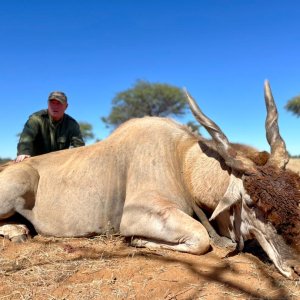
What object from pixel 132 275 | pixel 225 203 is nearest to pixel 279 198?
pixel 225 203

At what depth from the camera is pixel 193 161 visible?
441 centimetres

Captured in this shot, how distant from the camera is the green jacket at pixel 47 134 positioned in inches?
239

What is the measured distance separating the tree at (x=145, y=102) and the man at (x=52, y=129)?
20686 millimetres

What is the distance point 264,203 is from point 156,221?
1.04 meters

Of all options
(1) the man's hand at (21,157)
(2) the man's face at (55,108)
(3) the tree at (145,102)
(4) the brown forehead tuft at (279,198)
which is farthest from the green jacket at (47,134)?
(3) the tree at (145,102)

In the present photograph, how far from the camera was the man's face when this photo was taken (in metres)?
6.25

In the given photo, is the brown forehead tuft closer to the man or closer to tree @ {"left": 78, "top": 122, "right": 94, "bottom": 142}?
the man

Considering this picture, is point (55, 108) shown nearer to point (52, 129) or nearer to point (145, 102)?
point (52, 129)

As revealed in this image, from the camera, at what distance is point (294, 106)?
27172mm

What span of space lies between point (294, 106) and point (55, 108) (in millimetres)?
23529

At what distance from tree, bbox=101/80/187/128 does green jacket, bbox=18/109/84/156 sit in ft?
67.8

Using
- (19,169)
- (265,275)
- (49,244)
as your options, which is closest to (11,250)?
(49,244)

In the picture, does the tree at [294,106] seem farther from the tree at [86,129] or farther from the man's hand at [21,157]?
the man's hand at [21,157]

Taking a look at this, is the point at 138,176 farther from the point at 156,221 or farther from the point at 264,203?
the point at 264,203
